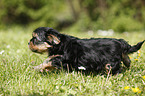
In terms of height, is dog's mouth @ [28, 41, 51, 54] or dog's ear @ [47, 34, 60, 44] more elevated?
dog's ear @ [47, 34, 60, 44]

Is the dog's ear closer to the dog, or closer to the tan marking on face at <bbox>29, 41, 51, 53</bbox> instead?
the dog

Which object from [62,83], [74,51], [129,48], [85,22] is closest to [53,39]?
[74,51]

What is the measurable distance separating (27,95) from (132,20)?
12.2 meters

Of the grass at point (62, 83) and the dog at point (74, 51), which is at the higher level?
the dog at point (74, 51)

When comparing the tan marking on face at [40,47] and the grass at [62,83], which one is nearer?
the grass at [62,83]

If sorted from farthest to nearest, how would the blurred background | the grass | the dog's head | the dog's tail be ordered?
the blurred background, the dog's tail, the dog's head, the grass

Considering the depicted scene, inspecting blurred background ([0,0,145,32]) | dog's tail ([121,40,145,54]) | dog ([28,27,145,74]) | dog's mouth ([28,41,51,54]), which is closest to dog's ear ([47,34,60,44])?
dog ([28,27,145,74])

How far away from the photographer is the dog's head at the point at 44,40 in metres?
2.98

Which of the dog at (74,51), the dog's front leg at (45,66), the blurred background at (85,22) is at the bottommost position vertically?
the dog's front leg at (45,66)

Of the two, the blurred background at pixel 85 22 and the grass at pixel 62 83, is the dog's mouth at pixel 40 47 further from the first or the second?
the blurred background at pixel 85 22

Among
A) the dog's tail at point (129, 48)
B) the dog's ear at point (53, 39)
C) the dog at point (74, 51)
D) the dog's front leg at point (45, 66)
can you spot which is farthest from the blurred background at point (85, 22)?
the dog's front leg at point (45, 66)

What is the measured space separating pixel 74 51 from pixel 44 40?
1.92 ft

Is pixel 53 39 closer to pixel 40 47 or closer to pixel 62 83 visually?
pixel 40 47

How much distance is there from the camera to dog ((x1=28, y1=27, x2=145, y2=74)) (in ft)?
9.85
